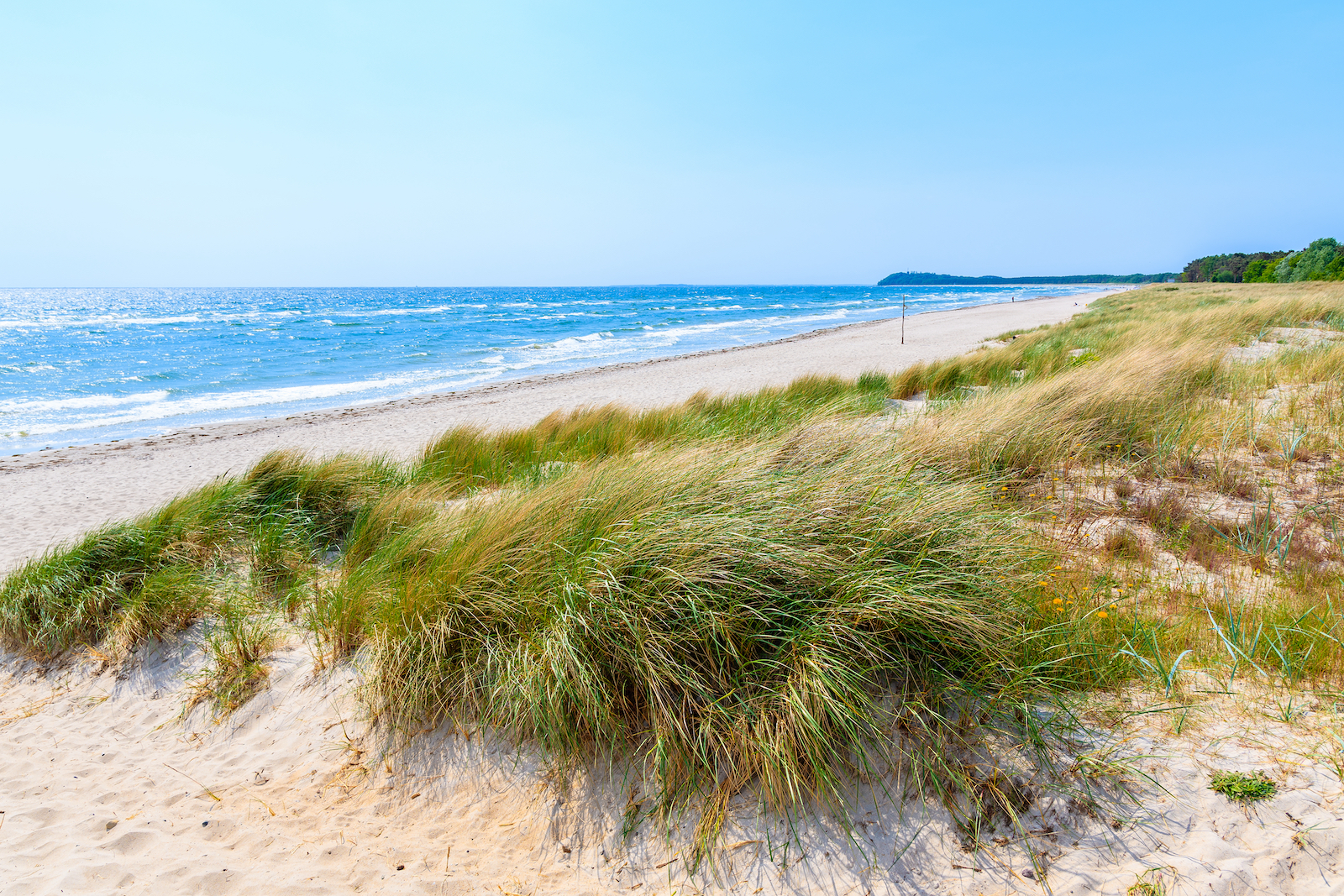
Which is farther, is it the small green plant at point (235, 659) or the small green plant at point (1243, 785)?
the small green plant at point (235, 659)

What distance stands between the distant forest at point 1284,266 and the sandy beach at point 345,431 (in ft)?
121

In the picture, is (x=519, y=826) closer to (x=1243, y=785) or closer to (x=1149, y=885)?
(x=1149, y=885)

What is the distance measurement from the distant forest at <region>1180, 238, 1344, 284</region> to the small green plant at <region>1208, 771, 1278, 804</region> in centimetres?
4899

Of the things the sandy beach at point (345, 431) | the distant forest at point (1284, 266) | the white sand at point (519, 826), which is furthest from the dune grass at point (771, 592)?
the distant forest at point (1284, 266)

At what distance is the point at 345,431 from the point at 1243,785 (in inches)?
502

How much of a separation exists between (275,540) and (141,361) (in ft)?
86.5

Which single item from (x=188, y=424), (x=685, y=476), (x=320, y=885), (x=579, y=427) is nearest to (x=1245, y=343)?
(x=579, y=427)

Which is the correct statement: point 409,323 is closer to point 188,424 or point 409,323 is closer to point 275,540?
point 188,424

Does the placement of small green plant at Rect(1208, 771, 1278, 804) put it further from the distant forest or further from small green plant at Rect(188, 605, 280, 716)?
the distant forest

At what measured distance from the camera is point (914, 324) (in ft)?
117

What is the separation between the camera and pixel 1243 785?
2020mm

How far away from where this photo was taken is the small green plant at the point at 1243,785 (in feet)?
6.55

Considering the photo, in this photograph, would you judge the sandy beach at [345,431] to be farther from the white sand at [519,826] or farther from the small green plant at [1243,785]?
the small green plant at [1243,785]

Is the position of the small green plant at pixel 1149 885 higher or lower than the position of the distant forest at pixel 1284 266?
lower
